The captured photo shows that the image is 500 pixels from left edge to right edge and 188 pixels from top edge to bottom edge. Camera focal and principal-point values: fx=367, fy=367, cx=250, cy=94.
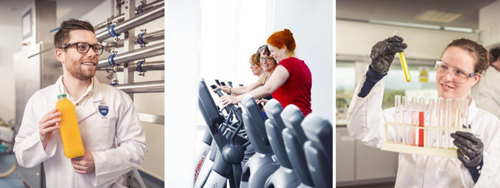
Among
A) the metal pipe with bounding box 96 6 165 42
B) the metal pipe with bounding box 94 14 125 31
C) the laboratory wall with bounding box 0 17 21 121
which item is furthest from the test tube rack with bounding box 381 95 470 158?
the laboratory wall with bounding box 0 17 21 121

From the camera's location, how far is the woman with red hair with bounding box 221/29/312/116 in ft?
6.16

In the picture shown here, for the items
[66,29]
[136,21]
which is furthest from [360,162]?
[66,29]

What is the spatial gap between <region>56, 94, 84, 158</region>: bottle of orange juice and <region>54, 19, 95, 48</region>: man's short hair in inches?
12.9

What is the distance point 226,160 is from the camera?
7.93 ft

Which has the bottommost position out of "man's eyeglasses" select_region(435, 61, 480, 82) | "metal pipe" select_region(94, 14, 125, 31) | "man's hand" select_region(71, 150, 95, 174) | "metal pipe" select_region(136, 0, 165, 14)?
"man's hand" select_region(71, 150, 95, 174)

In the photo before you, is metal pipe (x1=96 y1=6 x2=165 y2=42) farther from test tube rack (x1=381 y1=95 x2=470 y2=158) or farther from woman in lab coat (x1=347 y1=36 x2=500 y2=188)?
test tube rack (x1=381 y1=95 x2=470 y2=158)

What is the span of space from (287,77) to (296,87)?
0.30 ft

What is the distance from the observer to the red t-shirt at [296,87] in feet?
6.11

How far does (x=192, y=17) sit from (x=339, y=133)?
1.22 meters

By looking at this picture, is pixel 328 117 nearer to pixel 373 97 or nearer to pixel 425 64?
pixel 373 97

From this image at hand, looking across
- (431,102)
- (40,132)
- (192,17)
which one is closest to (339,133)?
(431,102)

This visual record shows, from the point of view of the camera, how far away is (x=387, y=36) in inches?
62.9

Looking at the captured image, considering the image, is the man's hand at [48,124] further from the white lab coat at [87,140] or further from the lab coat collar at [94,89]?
the lab coat collar at [94,89]

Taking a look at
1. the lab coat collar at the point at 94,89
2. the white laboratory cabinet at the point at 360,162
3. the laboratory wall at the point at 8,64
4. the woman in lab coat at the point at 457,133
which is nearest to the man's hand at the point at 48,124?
the lab coat collar at the point at 94,89
